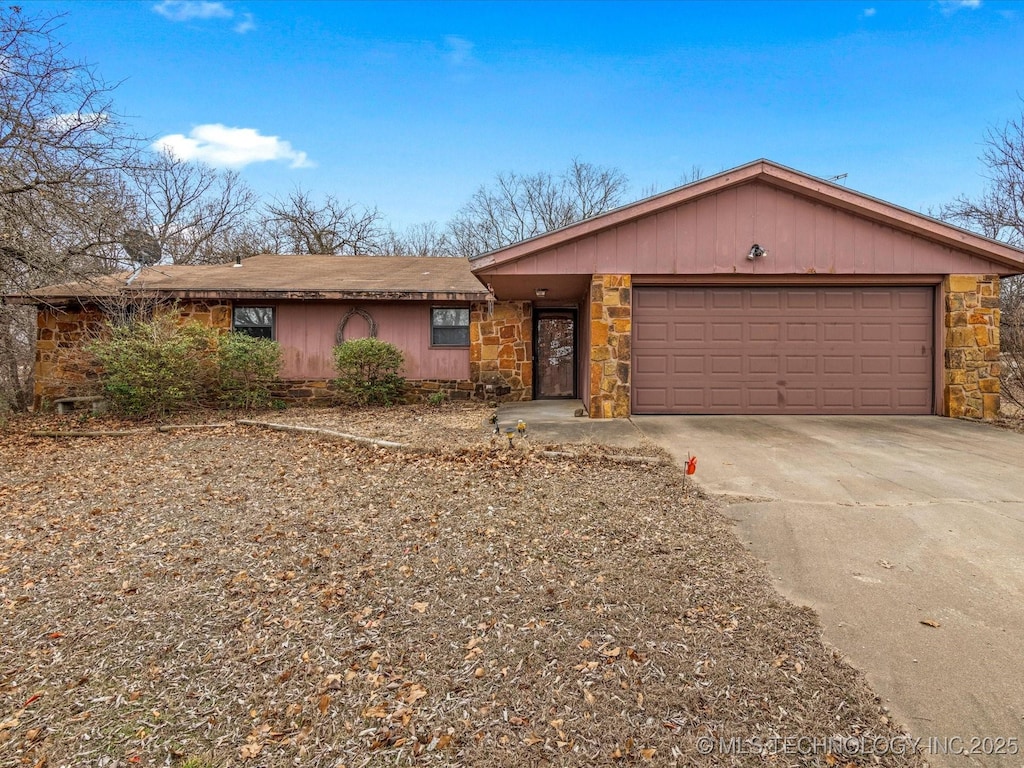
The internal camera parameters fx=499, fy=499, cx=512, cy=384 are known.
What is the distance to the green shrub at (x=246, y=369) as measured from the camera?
972 cm

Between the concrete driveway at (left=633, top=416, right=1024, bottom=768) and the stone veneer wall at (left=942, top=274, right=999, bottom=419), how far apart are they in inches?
65.0

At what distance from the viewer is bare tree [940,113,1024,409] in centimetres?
843

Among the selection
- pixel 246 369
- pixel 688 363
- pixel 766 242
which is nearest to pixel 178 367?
pixel 246 369

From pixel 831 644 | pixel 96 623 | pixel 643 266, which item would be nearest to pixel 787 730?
pixel 831 644

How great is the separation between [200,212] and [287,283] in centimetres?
1338

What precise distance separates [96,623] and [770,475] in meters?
5.09

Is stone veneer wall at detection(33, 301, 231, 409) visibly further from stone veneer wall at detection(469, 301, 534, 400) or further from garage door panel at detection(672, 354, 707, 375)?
garage door panel at detection(672, 354, 707, 375)

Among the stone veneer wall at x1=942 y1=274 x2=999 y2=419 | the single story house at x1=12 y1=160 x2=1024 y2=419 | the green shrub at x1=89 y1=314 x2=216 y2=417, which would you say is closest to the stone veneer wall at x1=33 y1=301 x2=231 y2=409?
the green shrub at x1=89 y1=314 x2=216 y2=417

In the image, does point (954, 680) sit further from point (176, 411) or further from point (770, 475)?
point (176, 411)

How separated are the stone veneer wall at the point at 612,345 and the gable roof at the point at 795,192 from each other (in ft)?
2.88

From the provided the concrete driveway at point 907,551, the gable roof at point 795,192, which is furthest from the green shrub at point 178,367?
the concrete driveway at point 907,551

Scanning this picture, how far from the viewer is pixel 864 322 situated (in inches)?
311

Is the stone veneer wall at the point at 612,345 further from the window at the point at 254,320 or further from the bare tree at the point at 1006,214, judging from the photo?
the window at the point at 254,320

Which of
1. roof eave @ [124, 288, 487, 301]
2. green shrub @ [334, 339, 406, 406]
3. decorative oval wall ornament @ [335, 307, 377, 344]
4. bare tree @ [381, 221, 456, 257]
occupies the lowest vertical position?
green shrub @ [334, 339, 406, 406]
